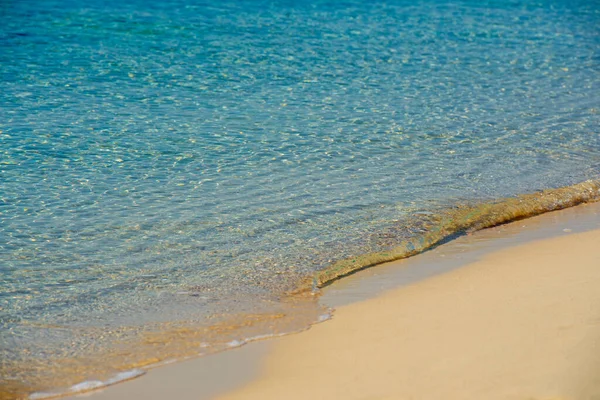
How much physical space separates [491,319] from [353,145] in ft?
11.0

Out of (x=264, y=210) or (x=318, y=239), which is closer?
(x=318, y=239)

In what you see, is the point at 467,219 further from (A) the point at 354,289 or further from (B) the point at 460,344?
(B) the point at 460,344

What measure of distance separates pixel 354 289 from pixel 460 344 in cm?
97

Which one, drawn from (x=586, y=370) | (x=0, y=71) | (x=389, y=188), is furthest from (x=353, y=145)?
(x=0, y=71)

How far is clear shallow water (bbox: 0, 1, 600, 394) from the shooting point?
16.0 feet

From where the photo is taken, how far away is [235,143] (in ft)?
24.2

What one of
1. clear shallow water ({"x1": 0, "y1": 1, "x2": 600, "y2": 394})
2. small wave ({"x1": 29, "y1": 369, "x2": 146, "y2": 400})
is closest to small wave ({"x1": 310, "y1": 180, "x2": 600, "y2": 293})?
clear shallow water ({"x1": 0, "y1": 1, "x2": 600, "y2": 394})

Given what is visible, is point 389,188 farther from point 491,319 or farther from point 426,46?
point 426,46

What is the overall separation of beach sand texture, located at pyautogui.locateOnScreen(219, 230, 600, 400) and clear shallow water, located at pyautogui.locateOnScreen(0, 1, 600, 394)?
64cm

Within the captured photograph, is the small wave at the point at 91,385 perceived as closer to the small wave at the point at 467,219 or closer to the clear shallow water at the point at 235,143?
the clear shallow water at the point at 235,143

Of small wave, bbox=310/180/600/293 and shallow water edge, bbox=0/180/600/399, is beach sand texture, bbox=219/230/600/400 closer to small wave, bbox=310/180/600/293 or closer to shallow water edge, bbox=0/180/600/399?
shallow water edge, bbox=0/180/600/399

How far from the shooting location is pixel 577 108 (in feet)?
28.9

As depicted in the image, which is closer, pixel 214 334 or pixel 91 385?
pixel 91 385

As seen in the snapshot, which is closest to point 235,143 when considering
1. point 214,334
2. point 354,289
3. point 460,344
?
point 354,289
